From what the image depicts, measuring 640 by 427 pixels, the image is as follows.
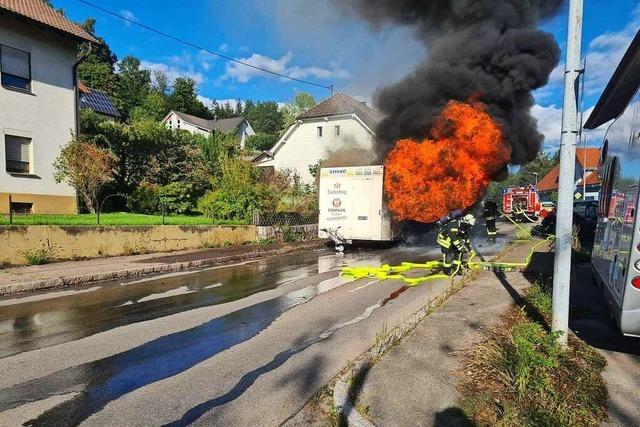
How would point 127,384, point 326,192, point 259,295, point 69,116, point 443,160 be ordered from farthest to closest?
point 69,116 < point 326,192 < point 443,160 < point 259,295 < point 127,384

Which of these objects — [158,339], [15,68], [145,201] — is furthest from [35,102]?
[158,339]

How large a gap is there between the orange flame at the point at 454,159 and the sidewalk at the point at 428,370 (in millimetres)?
6580

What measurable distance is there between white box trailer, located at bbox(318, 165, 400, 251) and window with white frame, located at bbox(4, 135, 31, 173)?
438 inches

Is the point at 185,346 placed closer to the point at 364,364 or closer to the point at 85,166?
the point at 364,364

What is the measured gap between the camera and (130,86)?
73125mm

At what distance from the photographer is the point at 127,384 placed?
4.00 meters

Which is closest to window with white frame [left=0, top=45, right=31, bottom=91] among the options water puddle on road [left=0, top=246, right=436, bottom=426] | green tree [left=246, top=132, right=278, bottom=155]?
water puddle on road [left=0, top=246, right=436, bottom=426]

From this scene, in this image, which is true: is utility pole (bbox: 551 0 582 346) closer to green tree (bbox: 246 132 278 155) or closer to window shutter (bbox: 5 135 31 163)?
window shutter (bbox: 5 135 31 163)

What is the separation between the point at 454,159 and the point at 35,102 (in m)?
15.4

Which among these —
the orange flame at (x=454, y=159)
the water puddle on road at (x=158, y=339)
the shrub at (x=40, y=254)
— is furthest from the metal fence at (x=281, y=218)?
the shrub at (x=40, y=254)

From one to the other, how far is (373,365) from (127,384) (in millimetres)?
2280

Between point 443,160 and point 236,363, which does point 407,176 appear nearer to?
point 443,160

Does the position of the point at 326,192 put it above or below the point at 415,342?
above

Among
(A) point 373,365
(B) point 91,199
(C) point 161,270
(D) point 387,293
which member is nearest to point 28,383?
(A) point 373,365
